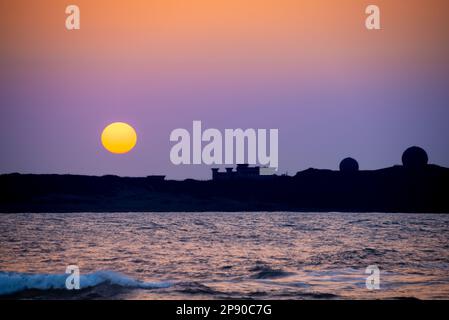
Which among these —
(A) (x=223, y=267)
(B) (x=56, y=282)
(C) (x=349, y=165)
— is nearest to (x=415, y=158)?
(C) (x=349, y=165)

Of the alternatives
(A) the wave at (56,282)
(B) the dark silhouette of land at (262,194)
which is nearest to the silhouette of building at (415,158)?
(B) the dark silhouette of land at (262,194)

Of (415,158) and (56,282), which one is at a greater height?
(415,158)

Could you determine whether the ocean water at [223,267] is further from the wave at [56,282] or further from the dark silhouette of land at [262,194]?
the dark silhouette of land at [262,194]

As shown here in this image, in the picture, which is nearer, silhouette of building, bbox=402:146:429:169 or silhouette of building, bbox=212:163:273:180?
silhouette of building, bbox=402:146:429:169

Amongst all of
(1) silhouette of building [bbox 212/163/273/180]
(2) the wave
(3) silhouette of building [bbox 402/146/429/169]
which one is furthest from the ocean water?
(1) silhouette of building [bbox 212/163/273/180]

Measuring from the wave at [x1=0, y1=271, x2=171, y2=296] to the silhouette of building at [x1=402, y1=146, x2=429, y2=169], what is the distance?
298ft

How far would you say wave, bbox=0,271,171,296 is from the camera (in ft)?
69.5

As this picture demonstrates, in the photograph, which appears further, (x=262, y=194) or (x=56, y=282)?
(x=262, y=194)

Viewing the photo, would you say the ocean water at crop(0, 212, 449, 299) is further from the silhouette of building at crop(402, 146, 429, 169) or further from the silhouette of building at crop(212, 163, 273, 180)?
the silhouette of building at crop(212, 163, 273, 180)

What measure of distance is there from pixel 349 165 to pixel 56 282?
104338mm

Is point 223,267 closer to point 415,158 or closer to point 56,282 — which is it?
point 56,282

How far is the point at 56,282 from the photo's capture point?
21.7m

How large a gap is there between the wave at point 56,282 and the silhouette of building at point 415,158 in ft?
298

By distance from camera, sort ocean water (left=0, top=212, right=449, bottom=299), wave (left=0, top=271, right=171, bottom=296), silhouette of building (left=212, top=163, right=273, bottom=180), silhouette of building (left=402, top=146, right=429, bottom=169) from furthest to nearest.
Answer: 1. silhouette of building (left=212, top=163, right=273, bottom=180)
2. silhouette of building (left=402, top=146, right=429, bottom=169)
3. wave (left=0, top=271, right=171, bottom=296)
4. ocean water (left=0, top=212, right=449, bottom=299)
